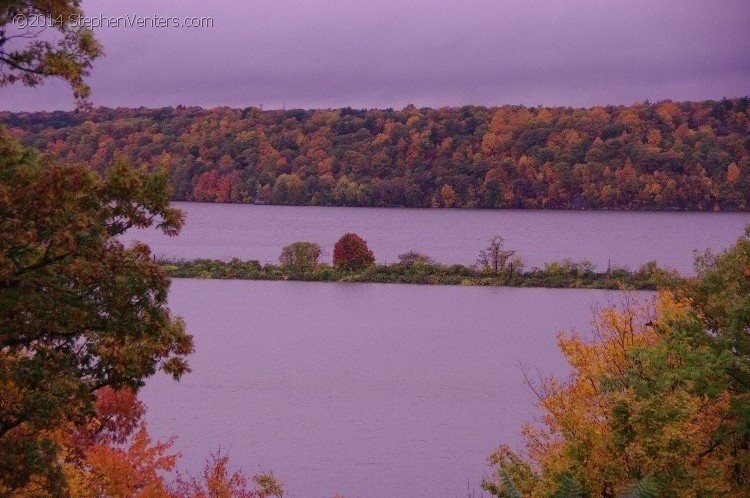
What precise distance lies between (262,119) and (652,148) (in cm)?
5827

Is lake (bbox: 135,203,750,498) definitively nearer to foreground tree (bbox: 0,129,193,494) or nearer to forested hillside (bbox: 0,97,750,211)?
foreground tree (bbox: 0,129,193,494)

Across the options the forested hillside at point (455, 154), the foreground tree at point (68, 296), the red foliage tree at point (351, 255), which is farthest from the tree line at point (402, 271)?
the foreground tree at point (68, 296)

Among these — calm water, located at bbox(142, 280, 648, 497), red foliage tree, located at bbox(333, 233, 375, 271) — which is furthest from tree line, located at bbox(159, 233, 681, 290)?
calm water, located at bbox(142, 280, 648, 497)

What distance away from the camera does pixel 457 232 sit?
408 feet

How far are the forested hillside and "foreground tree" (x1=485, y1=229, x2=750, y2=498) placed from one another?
108554 mm

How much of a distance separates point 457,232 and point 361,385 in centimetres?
8540

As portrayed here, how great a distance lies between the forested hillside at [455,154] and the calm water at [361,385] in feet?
223

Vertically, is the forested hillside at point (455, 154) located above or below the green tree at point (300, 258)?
above

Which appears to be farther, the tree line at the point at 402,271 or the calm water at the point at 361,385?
the tree line at the point at 402,271

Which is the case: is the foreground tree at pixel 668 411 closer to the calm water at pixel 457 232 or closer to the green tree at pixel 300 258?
the green tree at pixel 300 258

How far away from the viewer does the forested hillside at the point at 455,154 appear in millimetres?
130125

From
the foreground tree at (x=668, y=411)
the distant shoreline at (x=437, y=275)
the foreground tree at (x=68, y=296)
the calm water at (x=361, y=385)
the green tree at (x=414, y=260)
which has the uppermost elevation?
the foreground tree at (x=68, y=296)

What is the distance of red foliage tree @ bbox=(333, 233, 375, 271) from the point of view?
7800cm

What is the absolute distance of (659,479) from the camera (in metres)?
14.7
